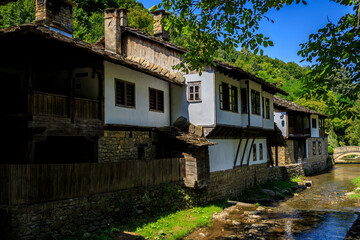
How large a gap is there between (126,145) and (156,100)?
3258mm

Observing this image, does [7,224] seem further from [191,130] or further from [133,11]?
[133,11]

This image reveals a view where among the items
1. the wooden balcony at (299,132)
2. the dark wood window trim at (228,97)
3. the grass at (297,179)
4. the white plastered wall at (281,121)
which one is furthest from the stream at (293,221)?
the wooden balcony at (299,132)

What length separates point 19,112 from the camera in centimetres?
989

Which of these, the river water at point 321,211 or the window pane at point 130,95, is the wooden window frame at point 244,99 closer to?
the river water at point 321,211

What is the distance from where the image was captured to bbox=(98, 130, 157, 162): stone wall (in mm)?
12828

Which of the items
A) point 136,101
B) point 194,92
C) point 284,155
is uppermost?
point 194,92

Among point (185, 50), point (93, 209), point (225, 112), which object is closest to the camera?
point (93, 209)

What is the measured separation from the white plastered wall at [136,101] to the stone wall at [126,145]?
1.58ft

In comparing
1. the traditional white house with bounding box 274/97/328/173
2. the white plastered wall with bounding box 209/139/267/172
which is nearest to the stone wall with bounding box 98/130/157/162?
the white plastered wall with bounding box 209/139/267/172

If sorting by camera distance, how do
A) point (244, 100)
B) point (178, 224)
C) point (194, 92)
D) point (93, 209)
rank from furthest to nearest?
point (244, 100) → point (194, 92) → point (178, 224) → point (93, 209)

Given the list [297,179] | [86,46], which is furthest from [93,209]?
[297,179]

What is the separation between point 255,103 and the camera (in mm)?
20859

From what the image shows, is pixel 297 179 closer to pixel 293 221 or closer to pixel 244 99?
pixel 244 99

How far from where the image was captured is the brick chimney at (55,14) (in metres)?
13.2
